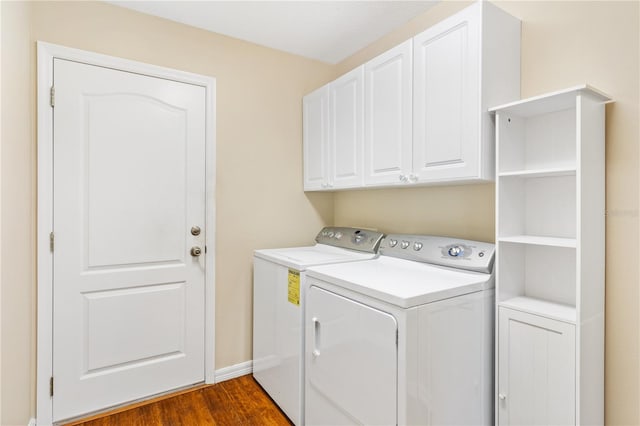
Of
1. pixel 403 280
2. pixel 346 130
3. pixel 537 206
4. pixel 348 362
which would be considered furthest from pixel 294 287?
pixel 537 206

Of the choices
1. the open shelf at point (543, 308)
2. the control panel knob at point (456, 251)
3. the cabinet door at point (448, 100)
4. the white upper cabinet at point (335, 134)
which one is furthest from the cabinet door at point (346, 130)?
the open shelf at point (543, 308)

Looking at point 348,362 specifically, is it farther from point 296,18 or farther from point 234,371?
point 296,18

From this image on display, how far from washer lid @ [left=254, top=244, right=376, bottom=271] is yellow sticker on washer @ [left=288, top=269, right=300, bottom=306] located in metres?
0.04

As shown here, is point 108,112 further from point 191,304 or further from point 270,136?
point 191,304

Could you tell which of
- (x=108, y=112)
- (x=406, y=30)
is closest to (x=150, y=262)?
(x=108, y=112)

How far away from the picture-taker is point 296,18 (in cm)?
217

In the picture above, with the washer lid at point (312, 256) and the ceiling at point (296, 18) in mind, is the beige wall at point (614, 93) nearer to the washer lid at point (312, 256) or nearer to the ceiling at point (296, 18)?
the ceiling at point (296, 18)

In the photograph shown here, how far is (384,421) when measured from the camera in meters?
1.31

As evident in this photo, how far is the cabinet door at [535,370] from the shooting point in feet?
4.15

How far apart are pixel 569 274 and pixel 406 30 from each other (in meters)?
1.73

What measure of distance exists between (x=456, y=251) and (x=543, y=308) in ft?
1.42

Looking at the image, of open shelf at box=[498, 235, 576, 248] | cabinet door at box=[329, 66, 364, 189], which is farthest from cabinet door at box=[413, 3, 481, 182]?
cabinet door at box=[329, 66, 364, 189]

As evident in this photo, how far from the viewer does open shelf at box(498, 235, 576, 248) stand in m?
1.29

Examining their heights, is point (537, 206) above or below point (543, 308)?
above
